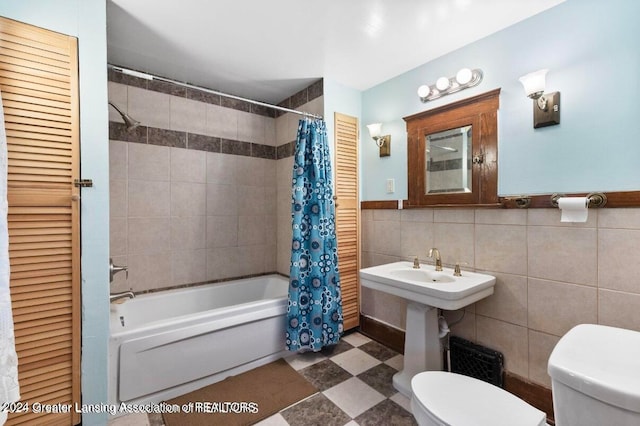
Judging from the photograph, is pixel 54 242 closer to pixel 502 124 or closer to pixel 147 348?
pixel 147 348

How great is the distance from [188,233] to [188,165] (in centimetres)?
60

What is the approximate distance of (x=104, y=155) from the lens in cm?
144

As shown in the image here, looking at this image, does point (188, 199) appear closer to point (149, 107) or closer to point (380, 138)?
point (149, 107)

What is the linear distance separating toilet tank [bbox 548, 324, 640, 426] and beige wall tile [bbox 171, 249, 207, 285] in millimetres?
2452

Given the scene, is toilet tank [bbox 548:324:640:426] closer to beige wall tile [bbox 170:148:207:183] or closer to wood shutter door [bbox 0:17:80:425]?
wood shutter door [bbox 0:17:80:425]

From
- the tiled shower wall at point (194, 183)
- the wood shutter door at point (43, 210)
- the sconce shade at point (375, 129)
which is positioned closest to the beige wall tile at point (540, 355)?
the sconce shade at point (375, 129)

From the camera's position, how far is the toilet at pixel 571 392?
2.34 feet

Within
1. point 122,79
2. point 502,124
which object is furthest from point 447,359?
point 122,79

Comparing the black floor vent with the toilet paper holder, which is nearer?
the toilet paper holder

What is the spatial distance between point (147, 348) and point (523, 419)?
183 centimetres

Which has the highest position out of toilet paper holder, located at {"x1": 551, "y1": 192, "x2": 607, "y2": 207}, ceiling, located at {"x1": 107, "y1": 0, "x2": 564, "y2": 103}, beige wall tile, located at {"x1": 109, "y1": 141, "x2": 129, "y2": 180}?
ceiling, located at {"x1": 107, "y1": 0, "x2": 564, "y2": 103}

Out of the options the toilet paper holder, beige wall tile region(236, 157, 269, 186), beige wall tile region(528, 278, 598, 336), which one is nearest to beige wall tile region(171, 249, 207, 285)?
beige wall tile region(236, 157, 269, 186)

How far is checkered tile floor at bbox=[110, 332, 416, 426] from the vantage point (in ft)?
4.98

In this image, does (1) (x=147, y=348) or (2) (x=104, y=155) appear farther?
(1) (x=147, y=348)
